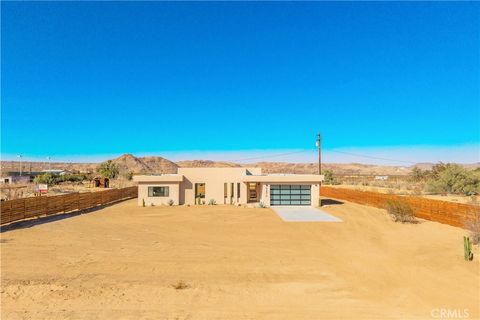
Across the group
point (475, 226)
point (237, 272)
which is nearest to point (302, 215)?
point (475, 226)

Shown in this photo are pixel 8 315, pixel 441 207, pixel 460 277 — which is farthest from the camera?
pixel 441 207

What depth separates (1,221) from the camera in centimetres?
1875

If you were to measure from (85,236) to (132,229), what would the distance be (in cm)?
275

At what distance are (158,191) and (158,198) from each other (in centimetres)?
68

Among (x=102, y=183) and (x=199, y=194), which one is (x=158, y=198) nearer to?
(x=199, y=194)

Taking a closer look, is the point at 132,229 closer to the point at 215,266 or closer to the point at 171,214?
the point at 171,214

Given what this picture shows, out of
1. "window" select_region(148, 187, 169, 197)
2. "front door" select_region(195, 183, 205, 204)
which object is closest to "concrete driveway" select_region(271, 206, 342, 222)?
"front door" select_region(195, 183, 205, 204)

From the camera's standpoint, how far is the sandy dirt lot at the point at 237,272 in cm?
775

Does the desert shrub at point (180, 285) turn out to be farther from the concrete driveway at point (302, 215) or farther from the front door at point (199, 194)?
the front door at point (199, 194)

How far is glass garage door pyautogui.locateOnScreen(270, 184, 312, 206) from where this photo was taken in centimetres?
2997

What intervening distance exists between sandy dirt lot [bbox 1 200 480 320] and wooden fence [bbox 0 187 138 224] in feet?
9.21

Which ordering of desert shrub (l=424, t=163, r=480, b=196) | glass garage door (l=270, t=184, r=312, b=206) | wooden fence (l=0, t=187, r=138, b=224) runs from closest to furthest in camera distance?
wooden fence (l=0, t=187, r=138, b=224) → glass garage door (l=270, t=184, r=312, b=206) → desert shrub (l=424, t=163, r=480, b=196)

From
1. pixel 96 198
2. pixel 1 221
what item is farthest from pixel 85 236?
pixel 96 198

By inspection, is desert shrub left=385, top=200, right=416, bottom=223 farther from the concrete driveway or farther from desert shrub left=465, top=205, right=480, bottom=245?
desert shrub left=465, top=205, right=480, bottom=245
